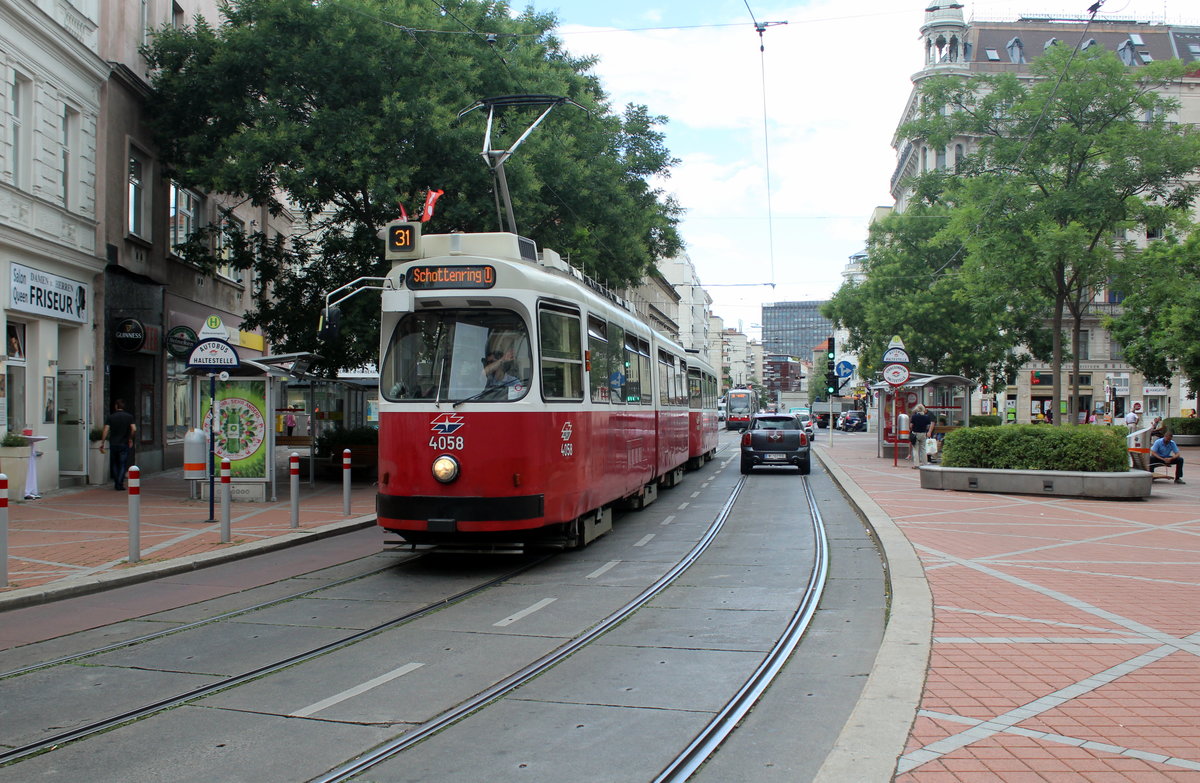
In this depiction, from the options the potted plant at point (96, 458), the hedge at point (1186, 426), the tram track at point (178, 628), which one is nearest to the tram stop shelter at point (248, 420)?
the potted plant at point (96, 458)

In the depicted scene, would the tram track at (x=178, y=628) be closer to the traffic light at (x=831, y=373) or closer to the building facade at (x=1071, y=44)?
the traffic light at (x=831, y=373)

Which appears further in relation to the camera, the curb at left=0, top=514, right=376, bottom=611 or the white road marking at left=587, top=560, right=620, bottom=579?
the white road marking at left=587, top=560, right=620, bottom=579

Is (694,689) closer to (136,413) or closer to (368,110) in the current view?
(368,110)

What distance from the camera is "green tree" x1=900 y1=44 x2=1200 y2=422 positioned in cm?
2430

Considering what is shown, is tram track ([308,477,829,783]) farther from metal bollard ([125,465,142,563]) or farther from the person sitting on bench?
the person sitting on bench

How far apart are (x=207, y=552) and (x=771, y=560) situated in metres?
→ 6.56

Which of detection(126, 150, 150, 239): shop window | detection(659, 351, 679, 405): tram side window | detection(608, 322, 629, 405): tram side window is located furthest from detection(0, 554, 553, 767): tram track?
detection(126, 150, 150, 239): shop window

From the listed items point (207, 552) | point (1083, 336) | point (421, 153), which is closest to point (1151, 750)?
→ point (207, 552)

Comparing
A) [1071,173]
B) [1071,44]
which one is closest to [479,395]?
[1071,173]

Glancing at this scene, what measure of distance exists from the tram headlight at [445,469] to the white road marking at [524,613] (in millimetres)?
1695

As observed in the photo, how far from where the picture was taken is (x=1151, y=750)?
462 cm

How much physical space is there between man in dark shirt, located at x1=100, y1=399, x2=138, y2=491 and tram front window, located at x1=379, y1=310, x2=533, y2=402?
1190 centimetres

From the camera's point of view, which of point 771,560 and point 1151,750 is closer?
point 1151,750

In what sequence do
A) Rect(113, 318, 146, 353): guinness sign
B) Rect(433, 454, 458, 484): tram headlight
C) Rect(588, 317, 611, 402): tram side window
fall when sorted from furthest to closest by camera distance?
Rect(113, 318, 146, 353): guinness sign → Rect(588, 317, 611, 402): tram side window → Rect(433, 454, 458, 484): tram headlight
